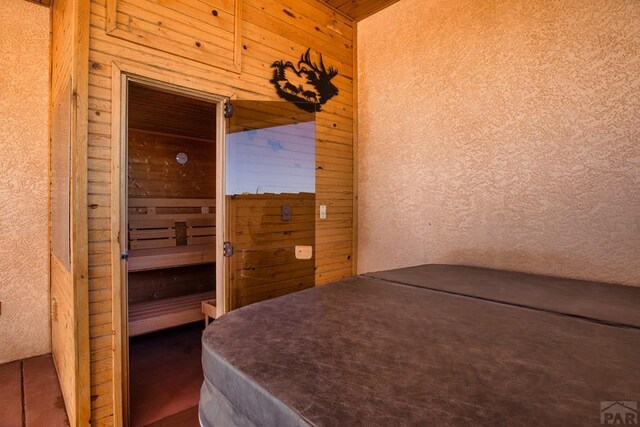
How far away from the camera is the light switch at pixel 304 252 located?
118 inches

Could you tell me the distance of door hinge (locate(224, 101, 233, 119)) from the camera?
2486 mm

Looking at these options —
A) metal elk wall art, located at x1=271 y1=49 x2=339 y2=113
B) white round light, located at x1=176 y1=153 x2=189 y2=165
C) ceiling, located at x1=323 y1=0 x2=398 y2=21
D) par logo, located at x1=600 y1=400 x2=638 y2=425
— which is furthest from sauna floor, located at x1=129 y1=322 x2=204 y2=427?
ceiling, located at x1=323 y1=0 x2=398 y2=21

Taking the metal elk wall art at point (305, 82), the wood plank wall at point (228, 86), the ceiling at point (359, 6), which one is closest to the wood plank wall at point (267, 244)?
the wood plank wall at point (228, 86)

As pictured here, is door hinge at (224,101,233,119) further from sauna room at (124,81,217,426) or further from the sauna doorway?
sauna room at (124,81,217,426)

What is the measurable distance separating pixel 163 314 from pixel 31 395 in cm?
105

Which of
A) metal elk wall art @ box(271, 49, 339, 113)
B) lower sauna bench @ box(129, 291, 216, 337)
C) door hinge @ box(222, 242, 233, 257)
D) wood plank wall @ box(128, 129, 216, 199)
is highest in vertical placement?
metal elk wall art @ box(271, 49, 339, 113)

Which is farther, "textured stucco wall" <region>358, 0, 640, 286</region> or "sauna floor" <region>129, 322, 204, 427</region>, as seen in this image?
"sauna floor" <region>129, 322, 204, 427</region>

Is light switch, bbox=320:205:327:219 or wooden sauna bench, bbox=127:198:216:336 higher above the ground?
light switch, bbox=320:205:327:219

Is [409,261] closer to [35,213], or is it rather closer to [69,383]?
[69,383]

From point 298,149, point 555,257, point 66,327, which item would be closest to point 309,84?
point 298,149

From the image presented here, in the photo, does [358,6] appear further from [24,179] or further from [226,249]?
[24,179]

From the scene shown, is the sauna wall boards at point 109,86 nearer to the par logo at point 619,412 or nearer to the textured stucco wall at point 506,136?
the textured stucco wall at point 506,136

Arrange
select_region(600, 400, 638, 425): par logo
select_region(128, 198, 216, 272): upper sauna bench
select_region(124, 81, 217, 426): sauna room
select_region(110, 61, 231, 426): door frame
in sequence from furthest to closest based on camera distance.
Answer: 1. select_region(128, 198, 216, 272): upper sauna bench
2. select_region(124, 81, 217, 426): sauna room
3. select_region(110, 61, 231, 426): door frame
4. select_region(600, 400, 638, 425): par logo

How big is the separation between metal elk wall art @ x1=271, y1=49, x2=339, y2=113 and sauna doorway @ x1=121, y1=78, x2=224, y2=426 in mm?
625
